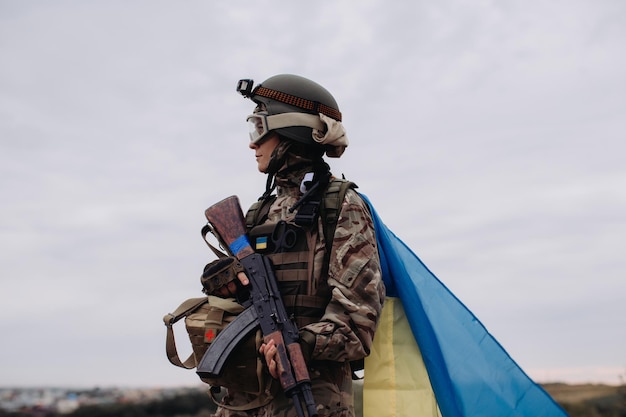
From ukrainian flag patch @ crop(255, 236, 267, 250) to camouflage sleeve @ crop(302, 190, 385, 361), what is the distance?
0.39 m

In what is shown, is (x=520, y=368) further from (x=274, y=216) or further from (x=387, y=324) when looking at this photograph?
(x=274, y=216)

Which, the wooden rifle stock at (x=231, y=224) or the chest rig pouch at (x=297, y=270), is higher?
the wooden rifle stock at (x=231, y=224)

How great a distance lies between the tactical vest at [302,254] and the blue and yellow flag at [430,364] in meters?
0.59

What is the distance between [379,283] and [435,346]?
807 millimetres

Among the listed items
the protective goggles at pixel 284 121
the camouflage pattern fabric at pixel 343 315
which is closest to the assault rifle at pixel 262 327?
the camouflage pattern fabric at pixel 343 315

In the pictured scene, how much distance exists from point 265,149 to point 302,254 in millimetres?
837

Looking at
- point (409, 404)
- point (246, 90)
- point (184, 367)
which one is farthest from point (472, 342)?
point (246, 90)

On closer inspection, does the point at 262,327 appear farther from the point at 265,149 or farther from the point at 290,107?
the point at 290,107

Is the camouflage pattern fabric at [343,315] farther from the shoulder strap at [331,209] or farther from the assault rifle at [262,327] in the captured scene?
the assault rifle at [262,327]

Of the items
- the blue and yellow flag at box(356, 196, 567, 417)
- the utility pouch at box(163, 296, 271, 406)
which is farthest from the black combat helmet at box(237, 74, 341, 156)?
the utility pouch at box(163, 296, 271, 406)

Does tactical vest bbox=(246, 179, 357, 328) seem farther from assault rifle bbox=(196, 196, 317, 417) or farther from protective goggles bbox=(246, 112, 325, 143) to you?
protective goggles bbox=(246, 112, 325, 143)

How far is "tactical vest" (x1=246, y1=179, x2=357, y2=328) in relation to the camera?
443 centimetres

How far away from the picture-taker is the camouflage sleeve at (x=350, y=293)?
13.6 feet

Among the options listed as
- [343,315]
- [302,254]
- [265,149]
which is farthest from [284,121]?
[343,315]
